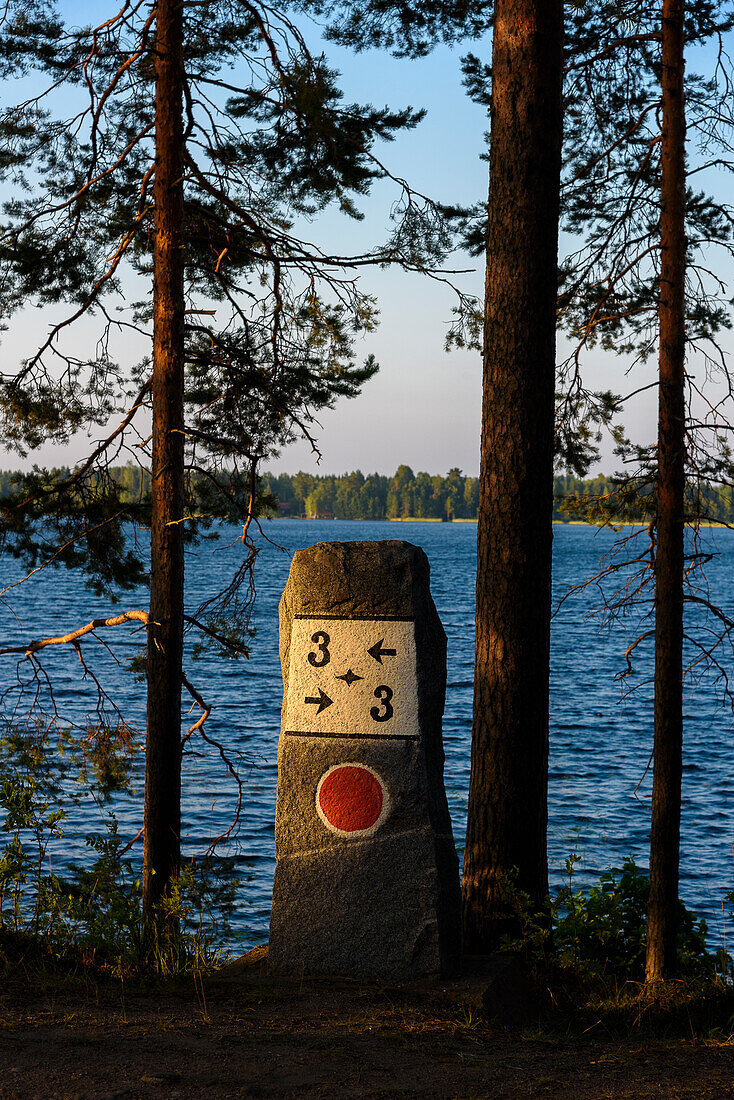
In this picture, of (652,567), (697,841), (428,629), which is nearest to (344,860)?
(428,629)

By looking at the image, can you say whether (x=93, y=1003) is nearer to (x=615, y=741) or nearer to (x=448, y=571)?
(x=615, y=741)

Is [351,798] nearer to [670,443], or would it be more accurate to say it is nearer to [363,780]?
[363,780]

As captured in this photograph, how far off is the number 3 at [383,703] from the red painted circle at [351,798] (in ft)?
0.86

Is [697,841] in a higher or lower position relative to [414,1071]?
lower

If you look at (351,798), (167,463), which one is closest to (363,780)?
(351,798)

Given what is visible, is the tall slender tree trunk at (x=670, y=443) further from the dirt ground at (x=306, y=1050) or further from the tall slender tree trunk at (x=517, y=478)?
the dirt ground at (x=306, y=1050)

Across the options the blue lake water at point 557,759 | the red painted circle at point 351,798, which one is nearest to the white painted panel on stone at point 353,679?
the red painted circle at point 351,798

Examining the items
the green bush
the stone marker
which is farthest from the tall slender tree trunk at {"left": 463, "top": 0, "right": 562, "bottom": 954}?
the stone marker

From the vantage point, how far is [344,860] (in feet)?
16.3

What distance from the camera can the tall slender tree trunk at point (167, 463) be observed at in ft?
25.8

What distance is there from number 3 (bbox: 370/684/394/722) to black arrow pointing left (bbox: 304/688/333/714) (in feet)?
0.80

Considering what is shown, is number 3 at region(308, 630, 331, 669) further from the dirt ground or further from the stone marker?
the dirt ground

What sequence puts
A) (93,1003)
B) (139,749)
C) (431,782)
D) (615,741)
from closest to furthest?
(93,1003) → (431,782) → (139,749) → (615,741)

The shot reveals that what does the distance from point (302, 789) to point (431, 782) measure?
666mm
